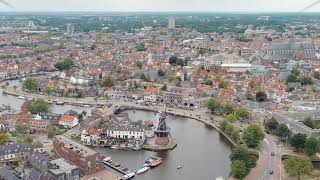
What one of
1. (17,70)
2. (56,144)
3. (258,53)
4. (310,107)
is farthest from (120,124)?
(258,53)

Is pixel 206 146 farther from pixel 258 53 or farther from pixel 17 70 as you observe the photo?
pixel 258 53

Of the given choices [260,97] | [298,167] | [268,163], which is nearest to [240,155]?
[268,163]

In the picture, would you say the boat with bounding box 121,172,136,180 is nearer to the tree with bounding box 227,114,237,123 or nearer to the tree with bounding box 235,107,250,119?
the tree with bounding box 227,114,237,123

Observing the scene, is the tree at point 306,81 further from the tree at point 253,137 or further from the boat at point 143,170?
the boat at point 143,170

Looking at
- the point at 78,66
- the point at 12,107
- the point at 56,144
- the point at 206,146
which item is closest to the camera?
the point at 56,144

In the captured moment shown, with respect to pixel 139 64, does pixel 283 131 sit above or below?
above

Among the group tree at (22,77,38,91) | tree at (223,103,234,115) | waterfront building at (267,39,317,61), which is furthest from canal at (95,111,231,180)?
waterfront building at (267,39,317,61)

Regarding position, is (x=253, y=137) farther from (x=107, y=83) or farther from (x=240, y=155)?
(x=107, y=83)
